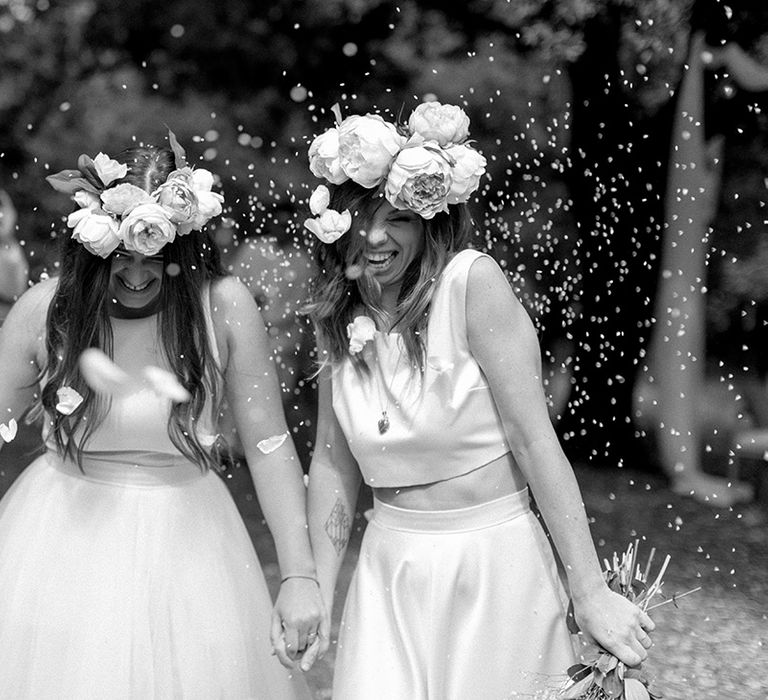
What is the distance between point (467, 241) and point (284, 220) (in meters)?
7.99

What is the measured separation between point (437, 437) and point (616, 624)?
57cm

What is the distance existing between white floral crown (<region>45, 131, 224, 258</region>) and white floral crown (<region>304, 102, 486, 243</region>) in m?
0.30

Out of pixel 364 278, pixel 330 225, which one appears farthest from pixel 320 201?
pixel 364 278

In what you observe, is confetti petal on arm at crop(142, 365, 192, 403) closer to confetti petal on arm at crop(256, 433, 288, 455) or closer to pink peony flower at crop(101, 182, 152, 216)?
confetti petal on arm at crop(256, 433, 288, 455)

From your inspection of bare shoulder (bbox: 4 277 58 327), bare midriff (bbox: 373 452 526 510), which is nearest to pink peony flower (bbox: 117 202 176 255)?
bare shoulder (bbox: 4 277 58 327)

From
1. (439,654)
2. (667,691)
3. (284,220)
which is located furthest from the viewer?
(284,220)

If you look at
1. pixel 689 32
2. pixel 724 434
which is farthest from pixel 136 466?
pixel 724 434

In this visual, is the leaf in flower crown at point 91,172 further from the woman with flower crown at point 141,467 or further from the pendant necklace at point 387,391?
the pendant necklace at point 387,391

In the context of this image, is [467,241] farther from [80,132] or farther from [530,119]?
[80,132]

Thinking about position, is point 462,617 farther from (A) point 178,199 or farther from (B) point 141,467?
(A) point 178,199

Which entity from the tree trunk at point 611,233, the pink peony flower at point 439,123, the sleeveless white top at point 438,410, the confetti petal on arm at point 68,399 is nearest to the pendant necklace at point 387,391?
the sleeveless white top at point 438,410

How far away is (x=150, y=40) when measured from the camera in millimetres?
11453

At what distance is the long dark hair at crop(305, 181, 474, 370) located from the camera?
2834 mm

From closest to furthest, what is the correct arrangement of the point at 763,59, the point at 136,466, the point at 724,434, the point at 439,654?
the point at 439,654 < the point at 136,466 < the point at 763,59 < the point at 724,434
